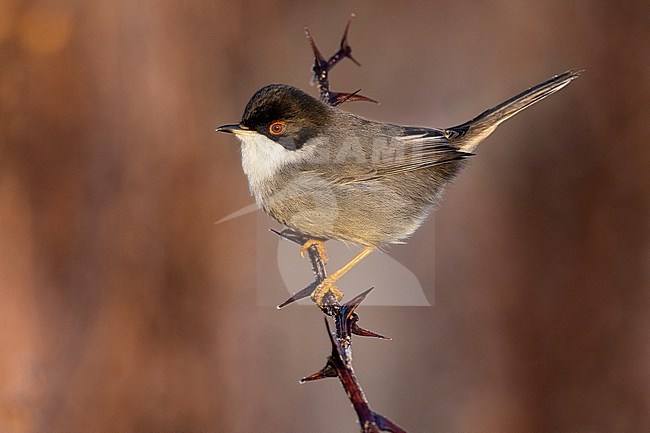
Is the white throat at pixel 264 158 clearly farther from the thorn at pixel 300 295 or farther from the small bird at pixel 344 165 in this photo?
the thorn at pixel 300 295

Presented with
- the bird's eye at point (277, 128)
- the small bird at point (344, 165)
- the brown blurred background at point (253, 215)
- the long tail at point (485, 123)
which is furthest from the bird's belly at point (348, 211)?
the brown blurred background at point (253, 215)

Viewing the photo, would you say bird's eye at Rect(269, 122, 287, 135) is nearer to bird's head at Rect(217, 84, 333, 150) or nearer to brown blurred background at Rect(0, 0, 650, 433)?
bird's head at Rect(217, 84, 333, 150)

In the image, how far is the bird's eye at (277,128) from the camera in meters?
3.33

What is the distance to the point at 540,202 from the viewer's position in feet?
19.5

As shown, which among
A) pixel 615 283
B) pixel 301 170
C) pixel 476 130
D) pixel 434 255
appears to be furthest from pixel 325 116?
pixel 615 283

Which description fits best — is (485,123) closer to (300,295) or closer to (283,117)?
(283,117)

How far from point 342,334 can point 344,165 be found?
49.9 inches

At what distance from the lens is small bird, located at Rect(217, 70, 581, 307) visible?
337cm

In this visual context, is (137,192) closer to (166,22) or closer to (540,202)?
(166,22)

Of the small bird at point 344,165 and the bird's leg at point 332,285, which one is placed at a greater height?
the small bird at point 344,165

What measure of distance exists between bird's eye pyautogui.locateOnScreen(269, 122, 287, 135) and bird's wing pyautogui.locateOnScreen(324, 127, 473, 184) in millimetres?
359

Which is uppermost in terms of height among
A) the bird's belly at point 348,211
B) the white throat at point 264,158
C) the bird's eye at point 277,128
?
the bird's eye at point 277,128

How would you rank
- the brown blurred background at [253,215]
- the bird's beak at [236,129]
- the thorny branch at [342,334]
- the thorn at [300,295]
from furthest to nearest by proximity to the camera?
the brown blurred background at [253,215]
the bird's beak at [236,129]
the thorn at [300,295]
the thorny branch at [342,334]

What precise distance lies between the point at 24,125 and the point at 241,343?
224 centimetres
